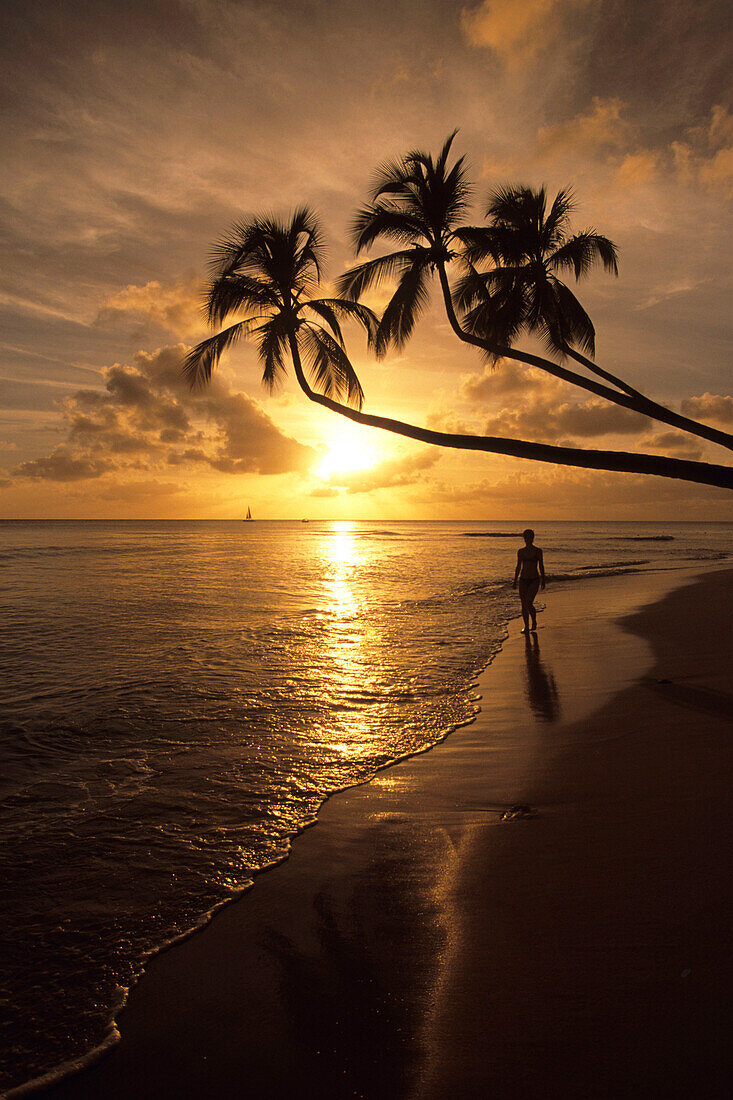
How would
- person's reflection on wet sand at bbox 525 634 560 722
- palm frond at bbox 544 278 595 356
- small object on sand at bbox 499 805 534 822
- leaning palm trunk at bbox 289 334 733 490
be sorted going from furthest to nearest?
palm frond at bbox 544 278 595 356, person's reflection on wet sand at bbox 525 634 560 722, leaning palm trunk at bbox 289 334 733 490, small object on sand at bbox 499 805 534 822

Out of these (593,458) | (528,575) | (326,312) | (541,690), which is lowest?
(541,690)

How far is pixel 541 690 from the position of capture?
742 centimetres

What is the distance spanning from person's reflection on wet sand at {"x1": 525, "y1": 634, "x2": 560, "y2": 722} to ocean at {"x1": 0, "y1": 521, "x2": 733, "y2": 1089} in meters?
0.76

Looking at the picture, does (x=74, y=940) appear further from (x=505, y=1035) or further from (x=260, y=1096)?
(x=505, y=1035)

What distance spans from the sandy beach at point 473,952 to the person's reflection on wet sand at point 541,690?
1.35m

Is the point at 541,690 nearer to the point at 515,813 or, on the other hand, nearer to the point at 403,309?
the point at 515,813

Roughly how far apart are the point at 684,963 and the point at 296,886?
2060 mm

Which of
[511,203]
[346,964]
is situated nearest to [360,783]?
[346,964]

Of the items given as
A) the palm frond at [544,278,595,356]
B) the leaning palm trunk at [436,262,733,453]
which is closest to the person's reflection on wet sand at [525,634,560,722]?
the leaning palm trunk at [436,262,733,453]

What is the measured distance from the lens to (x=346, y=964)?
→ 2627 mm

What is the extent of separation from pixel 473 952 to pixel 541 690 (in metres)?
5.10

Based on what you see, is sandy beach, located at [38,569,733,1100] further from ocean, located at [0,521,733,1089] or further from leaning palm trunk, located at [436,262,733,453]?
leaning palm trunk, located at [436,262,733,453]

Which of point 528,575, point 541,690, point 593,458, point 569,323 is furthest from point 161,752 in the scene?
point 569,323

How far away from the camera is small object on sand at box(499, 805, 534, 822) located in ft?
13.1
